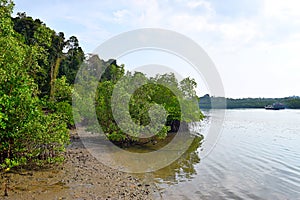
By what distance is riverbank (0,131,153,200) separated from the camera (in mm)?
9703

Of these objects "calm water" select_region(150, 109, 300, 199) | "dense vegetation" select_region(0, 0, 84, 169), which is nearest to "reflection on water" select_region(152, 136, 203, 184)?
"calm water" select_region(150, 109, 300, 199)

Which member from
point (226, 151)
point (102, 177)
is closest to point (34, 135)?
point (102, 177)

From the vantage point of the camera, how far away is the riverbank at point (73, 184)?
9703mm

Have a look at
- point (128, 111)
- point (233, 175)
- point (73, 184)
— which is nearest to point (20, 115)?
point (73, 184)

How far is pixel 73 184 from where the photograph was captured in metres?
11.1

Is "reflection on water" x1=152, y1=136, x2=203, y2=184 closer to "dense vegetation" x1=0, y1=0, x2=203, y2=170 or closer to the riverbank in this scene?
the riverbank

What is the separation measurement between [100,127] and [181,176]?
9494mm

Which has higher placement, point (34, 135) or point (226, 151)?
point (34, 135)

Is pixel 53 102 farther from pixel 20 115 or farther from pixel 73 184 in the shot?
pixel 73 184

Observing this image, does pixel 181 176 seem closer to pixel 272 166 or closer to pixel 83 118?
pixel 272 166

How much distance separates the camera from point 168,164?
16938 mm

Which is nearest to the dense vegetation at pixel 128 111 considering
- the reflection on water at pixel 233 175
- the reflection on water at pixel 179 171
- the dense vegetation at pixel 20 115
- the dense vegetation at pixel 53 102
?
the dense vegetation at pixel 53 102

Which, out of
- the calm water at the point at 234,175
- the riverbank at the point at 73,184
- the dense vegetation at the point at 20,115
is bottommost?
the calm water at the point at 234,175

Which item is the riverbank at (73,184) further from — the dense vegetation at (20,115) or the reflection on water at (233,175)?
the reflection on water at (233,175)
